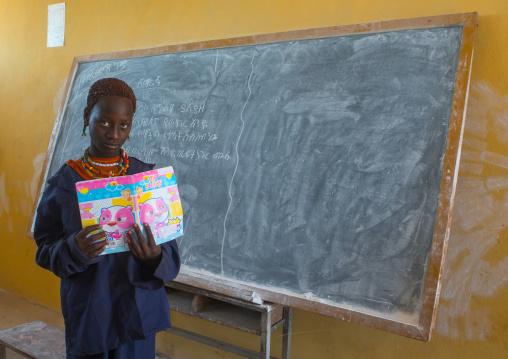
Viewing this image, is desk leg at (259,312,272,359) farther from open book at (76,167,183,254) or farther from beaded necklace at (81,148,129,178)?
beaded necklace at (81,148,129,178)

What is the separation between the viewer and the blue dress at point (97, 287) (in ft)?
3.93

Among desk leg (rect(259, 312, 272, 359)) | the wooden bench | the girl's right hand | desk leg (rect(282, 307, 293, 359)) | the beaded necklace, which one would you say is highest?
the beaded necklace

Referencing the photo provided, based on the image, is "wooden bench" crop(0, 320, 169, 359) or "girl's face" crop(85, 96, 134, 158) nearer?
"girl's face" crop(85, 96, 134, 158)

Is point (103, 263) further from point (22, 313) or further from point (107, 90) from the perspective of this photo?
point (22, 313)

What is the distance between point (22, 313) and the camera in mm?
3342

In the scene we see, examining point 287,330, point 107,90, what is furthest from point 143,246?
point 287,330

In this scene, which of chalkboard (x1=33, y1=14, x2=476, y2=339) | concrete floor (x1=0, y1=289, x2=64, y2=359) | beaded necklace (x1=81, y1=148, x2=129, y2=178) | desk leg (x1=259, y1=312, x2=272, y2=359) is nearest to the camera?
beaded necklace (x1=81, y1=148, x2=129, y2=178)

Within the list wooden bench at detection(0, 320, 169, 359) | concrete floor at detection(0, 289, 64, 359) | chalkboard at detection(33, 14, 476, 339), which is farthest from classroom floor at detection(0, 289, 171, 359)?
chalkboard at detection(33, 14, 476, 339)

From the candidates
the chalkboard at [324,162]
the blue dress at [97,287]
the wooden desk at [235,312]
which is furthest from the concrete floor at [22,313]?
the blue dress at [97,287]

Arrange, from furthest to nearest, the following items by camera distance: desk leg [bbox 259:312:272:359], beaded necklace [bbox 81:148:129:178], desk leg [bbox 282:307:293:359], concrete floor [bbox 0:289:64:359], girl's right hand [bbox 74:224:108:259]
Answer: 1. concrete floor [bbox 0:289:64:359]
2. desk leg [bbox 282:307:293:359]
3. desk leg [bbox 259:312:272:359]
4. beaded necklace [bbox 81:148:129:178]
5. girl's right hand [bbox 74:224:108:259]

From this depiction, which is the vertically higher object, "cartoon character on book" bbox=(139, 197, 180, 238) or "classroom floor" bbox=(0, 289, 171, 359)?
"cartoon character on book" bbox=(139, 197, 180, 238)

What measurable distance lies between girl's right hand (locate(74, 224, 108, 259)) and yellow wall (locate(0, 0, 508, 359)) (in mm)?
1354

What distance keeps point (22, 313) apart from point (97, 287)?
2.65 metres

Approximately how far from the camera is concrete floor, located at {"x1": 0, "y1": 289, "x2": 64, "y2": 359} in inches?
126
